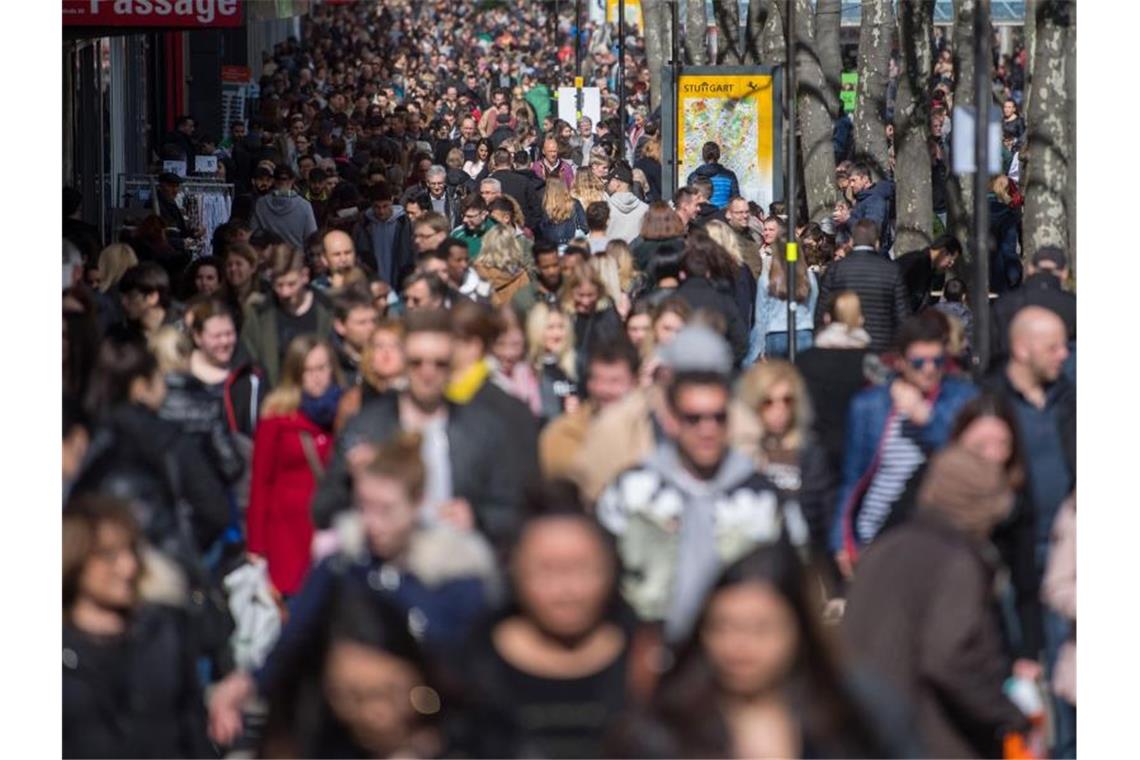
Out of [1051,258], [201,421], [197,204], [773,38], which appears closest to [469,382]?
[201,421]

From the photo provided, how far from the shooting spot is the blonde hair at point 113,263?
14.8 meters

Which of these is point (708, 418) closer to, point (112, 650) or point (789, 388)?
point (789, 388)

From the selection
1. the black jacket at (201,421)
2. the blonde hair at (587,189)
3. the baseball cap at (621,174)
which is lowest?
the black jacket at (201,421)

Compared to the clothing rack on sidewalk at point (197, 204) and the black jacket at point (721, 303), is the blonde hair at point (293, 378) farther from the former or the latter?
the clothing rack on sidewalk at point (197, 204)

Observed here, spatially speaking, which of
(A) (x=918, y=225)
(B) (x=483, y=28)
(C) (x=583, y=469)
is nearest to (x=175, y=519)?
(C) (x=583, y=469)

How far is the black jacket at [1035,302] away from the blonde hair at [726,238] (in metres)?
4.26

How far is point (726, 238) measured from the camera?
18.8 meters

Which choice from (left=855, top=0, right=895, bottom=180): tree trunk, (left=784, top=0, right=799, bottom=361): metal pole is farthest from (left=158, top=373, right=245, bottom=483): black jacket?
(left=855, top=0, right=895, bottom=180): tree trunk

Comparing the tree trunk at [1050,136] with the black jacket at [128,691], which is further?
the tree trunk at [1050,136]

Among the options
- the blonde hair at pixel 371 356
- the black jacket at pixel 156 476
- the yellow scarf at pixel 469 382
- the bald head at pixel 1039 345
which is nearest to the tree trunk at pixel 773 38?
the blonde hair at pixel 371 356

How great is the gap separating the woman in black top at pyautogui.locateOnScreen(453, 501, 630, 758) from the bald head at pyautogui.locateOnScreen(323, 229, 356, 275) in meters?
7.72

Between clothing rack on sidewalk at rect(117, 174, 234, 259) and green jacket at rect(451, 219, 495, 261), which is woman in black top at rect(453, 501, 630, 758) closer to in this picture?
green jacket at rect(451, 219, 495, 261)

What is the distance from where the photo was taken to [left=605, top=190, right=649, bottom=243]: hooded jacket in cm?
2205

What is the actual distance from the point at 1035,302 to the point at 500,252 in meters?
5.25
